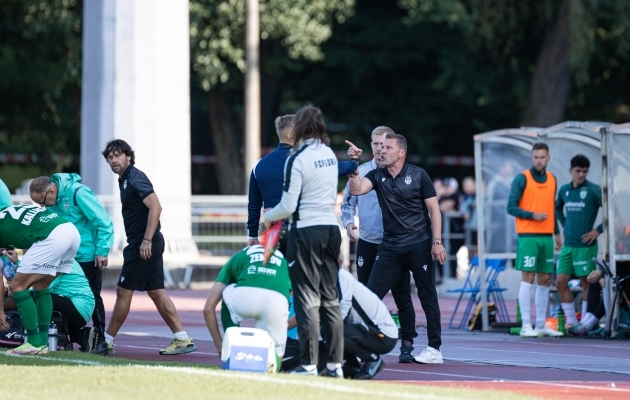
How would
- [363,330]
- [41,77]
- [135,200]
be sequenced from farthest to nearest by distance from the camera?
[41,77] → [135,200] → [363,330]

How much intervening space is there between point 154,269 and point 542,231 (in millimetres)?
4909

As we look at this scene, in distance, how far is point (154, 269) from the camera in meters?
11.9

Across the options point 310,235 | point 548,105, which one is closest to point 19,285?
point 310,235

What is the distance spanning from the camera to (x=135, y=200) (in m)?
11.8

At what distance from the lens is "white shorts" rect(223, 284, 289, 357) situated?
9312 mm

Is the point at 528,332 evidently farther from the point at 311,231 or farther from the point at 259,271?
the point at 311,231

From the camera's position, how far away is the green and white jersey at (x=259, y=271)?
9352 mm

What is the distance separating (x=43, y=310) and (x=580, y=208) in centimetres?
639

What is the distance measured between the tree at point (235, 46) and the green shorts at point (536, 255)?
18.8 meters

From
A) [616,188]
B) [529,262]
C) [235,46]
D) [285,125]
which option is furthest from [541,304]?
[235,46]

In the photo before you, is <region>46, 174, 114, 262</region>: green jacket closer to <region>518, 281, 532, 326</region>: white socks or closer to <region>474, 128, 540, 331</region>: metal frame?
<region>518, 281, 532, 326</region>: white socks

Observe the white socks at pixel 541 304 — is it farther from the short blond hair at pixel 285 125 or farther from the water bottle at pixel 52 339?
the water bottle at pixel 52 339

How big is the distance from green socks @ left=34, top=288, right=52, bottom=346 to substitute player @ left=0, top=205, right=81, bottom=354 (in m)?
0.01

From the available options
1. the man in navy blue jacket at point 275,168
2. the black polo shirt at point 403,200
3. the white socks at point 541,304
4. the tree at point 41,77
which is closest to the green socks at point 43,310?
the man in navy blue jacket at point 275,168
